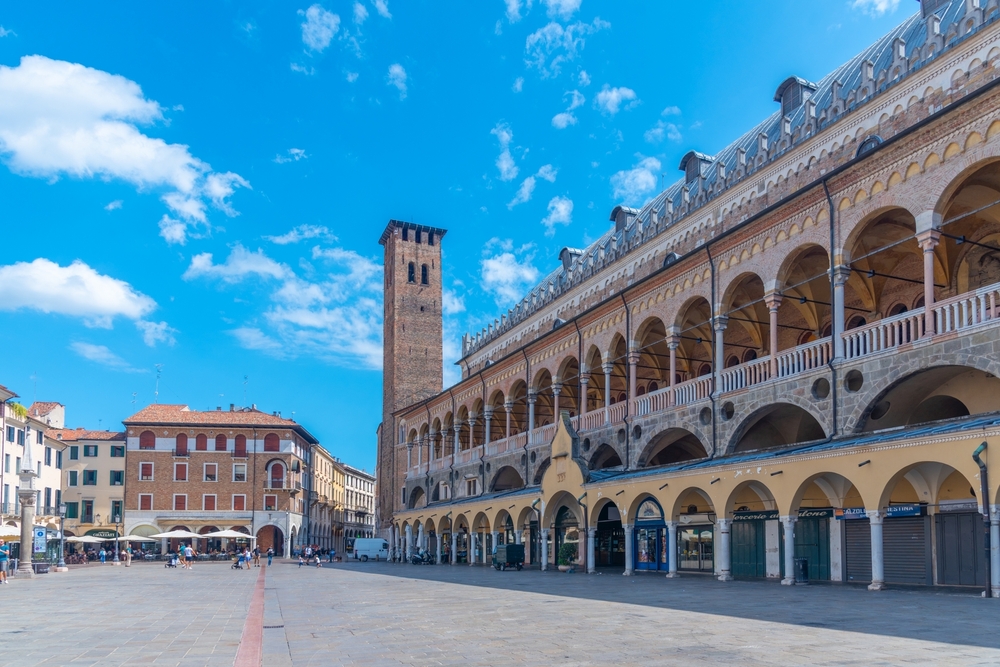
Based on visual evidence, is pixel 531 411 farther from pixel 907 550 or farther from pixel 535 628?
pixel 535 628

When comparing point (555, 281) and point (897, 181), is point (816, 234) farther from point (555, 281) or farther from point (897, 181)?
point (555, 281)

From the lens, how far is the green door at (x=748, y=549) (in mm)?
26891

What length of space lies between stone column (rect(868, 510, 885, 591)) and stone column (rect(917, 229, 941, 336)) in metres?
4.35

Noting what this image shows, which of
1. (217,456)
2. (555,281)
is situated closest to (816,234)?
(555,281)

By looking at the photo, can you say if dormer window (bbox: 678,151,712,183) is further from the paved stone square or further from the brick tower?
the brick tower

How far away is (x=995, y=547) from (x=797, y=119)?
21615 mm

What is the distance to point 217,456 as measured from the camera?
76875 mm

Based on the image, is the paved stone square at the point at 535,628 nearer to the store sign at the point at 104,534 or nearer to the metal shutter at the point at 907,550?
the metal shutter at the point at 907,550

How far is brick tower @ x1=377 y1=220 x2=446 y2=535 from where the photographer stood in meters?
77.3

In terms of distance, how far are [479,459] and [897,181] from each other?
29.5 meters

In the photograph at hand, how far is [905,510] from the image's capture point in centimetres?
2095

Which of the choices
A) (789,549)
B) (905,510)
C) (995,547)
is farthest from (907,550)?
(995,547)

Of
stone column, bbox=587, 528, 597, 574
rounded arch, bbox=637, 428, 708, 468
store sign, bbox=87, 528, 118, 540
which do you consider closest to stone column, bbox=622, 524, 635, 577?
stone column, bbox=587, 528, 597, 574

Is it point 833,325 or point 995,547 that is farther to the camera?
point 833,325
